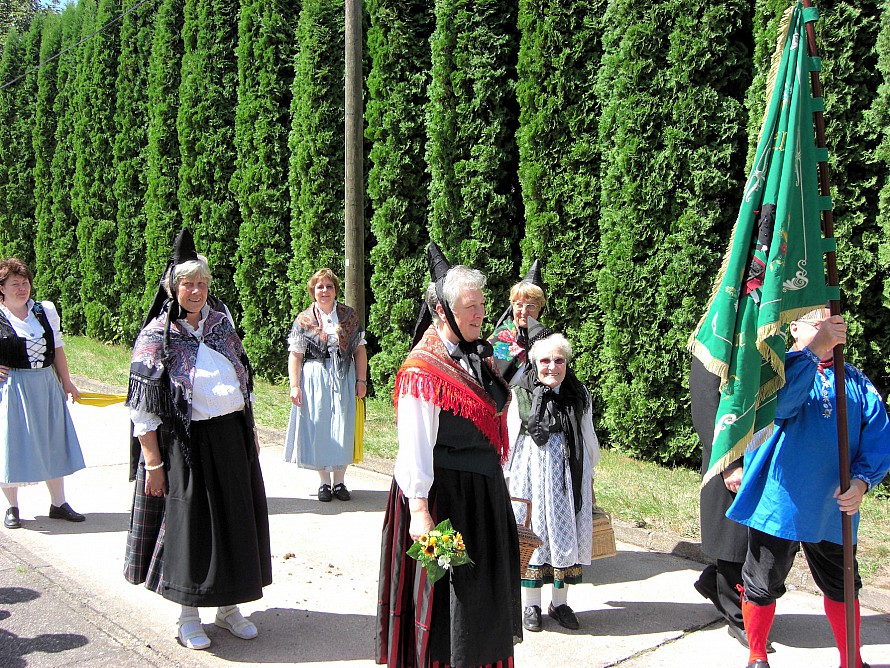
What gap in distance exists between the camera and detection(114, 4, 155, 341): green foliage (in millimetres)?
15703

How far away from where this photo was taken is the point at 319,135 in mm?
11289

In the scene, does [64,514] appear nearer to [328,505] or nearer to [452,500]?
[328,505]

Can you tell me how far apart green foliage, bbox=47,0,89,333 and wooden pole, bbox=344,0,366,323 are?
36.8 feet

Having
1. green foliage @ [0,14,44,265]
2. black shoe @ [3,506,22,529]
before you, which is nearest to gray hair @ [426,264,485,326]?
black shoe @ [3,506,22,529]

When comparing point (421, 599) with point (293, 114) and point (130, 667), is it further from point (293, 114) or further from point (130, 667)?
point (293, 114)

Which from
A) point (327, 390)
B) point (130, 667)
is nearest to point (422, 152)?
point (327, 390)

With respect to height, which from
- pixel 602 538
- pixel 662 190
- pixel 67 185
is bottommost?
pixel 602 538

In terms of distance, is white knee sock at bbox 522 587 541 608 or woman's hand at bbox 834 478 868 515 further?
white knee sock at bbox 522 587 541 608

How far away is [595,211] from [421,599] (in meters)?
5.74

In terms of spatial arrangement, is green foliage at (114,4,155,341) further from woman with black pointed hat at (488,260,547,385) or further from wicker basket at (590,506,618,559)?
wicker basket at (590,506,618,559)

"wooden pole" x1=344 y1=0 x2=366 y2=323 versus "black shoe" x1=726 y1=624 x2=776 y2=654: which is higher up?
"wooden pole" x1=344 y1=0 x2=366 y2=323

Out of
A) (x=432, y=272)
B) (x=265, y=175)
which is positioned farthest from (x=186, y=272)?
(x=265, y=175)

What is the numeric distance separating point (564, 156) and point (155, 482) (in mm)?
5687

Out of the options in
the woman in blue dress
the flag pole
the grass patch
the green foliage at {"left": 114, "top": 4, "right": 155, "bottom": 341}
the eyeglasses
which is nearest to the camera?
the flag pole
